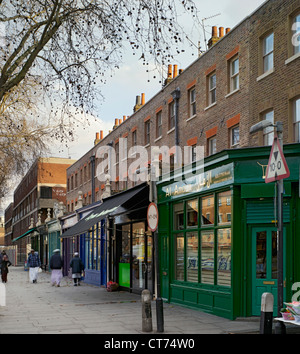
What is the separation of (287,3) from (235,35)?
3.28m

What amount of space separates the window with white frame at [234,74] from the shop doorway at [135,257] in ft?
21.3

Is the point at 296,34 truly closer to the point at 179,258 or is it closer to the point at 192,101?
the point at 192,101

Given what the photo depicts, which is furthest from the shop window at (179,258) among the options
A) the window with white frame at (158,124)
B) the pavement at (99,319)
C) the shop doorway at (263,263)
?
the window with white frame at (158,124)

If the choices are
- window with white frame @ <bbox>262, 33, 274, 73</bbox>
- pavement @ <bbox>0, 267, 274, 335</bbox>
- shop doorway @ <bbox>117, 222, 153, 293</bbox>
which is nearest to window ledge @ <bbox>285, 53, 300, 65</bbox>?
window with white frame @ <bbox>262, 33, 274, 73</bbox>

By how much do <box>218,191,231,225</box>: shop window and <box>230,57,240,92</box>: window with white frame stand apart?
Answer: 7.87 metres

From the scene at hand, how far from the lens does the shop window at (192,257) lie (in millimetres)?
15438

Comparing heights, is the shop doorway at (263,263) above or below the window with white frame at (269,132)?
below

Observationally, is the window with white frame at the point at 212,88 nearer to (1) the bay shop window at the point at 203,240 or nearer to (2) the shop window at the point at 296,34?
(2) the shop window at the point at 296,34

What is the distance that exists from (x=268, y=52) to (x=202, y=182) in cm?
647

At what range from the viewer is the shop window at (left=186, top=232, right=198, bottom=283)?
15.4m

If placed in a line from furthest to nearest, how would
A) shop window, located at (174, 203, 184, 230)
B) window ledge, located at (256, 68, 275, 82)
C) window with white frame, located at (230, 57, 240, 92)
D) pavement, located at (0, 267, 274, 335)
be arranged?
window with white frame, located at (230, 57, 240, 92)
window ledge, located at (256, 68, 275, 82)
shop window, located at (174, 203, 184, 230)
pavement, located at (0, 267, 274, 335)

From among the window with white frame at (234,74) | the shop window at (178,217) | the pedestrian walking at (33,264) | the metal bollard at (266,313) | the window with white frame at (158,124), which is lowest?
the pedestrian walking at (33,264)

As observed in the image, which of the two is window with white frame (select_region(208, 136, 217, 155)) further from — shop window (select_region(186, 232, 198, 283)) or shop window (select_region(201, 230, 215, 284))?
shop window (select_region(201, 230, 215, 284))
